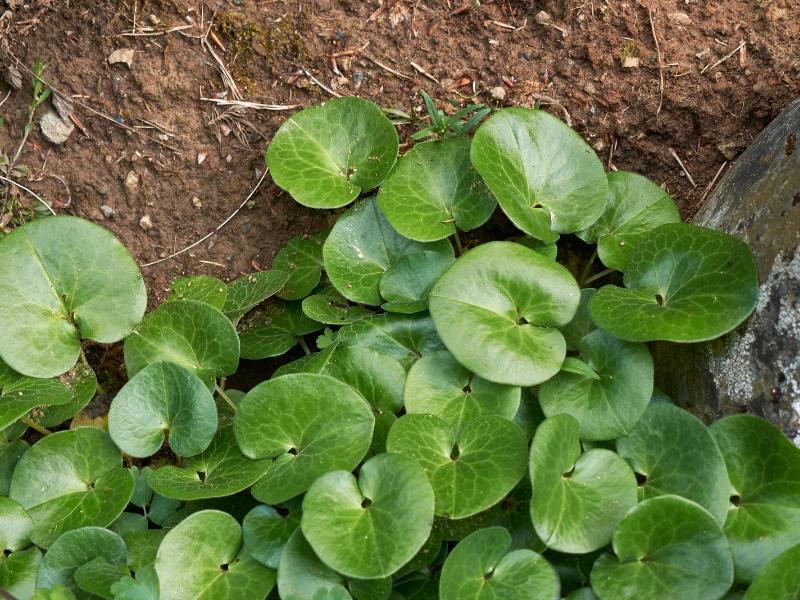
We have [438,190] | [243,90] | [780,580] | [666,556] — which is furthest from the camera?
[243,90]

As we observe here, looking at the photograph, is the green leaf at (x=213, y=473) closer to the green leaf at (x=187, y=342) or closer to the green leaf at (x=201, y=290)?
the green leaf at (x=187, y=342)

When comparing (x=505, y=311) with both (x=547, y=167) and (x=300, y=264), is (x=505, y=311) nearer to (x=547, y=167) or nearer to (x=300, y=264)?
(x=547, y=167)

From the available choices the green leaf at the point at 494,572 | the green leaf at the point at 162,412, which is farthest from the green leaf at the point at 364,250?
the green leaf at the point at 494,572

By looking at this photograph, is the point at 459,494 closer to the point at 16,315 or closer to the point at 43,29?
the point at 16,315

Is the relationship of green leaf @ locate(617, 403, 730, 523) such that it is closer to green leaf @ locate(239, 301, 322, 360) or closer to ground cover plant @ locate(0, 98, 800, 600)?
ground cover plant @ locate(0, 98, 800, 600)

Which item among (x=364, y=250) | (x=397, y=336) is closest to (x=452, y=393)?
(x=397, y=336)

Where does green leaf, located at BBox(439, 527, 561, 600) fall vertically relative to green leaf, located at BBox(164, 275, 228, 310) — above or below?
above

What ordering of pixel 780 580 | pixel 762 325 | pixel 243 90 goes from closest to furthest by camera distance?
pixel 780 580, pixel 762 325, pixel 243 90

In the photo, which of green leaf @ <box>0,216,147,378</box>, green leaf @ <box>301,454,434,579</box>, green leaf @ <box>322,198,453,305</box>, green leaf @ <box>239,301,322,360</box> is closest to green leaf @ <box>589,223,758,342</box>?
green leaf @ <box>322,198,453,305</box>
